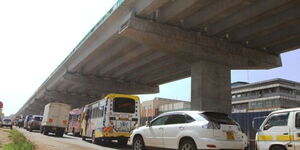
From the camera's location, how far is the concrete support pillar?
20.8 meters

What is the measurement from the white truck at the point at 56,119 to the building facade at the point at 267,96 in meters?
59.8

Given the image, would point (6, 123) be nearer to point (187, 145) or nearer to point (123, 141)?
point (123, 141)

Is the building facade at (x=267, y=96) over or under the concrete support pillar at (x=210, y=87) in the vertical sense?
over

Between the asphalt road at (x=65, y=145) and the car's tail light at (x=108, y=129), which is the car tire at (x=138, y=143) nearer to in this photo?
the asphalt road at (x=65, y=145)

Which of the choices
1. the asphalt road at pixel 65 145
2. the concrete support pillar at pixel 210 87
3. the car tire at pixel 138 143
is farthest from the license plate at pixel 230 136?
the concrete support pillar at pixel 210 87

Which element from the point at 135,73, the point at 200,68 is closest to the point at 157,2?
the point at 200,68

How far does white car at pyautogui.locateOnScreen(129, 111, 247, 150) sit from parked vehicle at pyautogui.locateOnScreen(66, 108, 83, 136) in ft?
66.1

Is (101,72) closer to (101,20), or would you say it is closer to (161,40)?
(101,20)

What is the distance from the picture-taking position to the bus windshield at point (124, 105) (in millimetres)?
19234

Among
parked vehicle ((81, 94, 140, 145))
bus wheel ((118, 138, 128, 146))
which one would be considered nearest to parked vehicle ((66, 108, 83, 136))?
parked vehicle ((81, 94, 140, 145))

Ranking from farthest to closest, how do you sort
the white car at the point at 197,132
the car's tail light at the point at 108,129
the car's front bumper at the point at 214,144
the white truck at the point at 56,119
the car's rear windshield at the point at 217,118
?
1. the white truck at the point at 56,119
2. the car's tail light at the point at 108,129
3. the car's rear windshield at the point at 217,118
4. the white car at the point at 197,132
5. the car's front bumper at the point at 214,144

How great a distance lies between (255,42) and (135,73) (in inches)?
686

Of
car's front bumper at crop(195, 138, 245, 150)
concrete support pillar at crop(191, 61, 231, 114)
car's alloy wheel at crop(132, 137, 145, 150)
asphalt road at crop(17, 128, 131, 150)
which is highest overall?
concrete support pillar at crop(191, 61, 231, 114)

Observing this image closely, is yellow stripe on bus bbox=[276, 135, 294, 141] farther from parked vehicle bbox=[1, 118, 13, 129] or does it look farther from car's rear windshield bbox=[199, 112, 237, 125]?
parked vehicle bbox=[1, 118, 13, 129]
